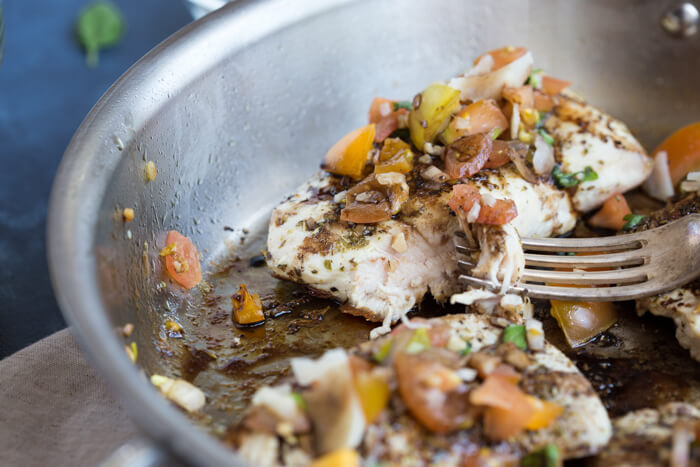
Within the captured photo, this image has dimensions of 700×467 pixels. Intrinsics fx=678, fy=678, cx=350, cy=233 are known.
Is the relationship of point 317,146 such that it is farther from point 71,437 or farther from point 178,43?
point 71,437

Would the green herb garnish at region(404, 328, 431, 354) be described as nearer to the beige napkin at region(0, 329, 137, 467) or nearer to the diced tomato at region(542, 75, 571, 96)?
the beige napkin at region(0, 329, 137, 467)

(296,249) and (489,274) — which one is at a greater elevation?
(296,249)

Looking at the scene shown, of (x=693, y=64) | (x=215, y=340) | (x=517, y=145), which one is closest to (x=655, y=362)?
(x=517, y=145)

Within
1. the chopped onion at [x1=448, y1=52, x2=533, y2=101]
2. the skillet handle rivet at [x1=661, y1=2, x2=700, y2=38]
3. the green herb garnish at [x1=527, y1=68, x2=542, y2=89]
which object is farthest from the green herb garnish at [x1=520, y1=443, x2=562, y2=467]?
the skillet handle rivet at [x1=661, y1=2, x2=700, y2=38]

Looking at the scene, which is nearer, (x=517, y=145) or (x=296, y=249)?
(x=296, y=249)

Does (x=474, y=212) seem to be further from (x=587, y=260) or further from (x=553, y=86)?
(x=553, y=86)

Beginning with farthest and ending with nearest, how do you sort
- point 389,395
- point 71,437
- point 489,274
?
point 489,274
point 71,437
point 389,395

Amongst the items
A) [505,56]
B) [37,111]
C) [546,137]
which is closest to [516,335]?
[546,137]

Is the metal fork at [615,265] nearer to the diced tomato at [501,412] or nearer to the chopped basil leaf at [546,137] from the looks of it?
the chopped basil leaf at [546,137]
